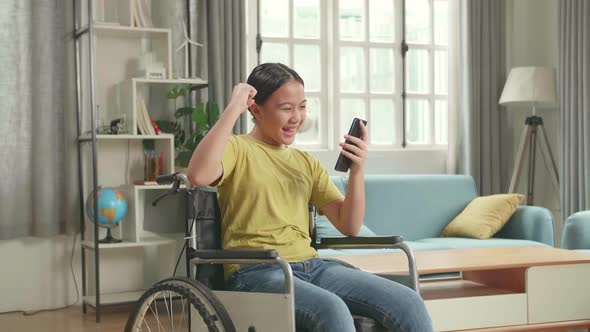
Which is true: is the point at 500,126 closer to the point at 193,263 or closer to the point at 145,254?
the point at 145,254

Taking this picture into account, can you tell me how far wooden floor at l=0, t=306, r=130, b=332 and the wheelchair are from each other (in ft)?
6.11

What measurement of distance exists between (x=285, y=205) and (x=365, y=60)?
3.33 meters

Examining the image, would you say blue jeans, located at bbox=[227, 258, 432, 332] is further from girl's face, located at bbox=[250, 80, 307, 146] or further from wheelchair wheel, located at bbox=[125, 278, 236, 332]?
girl's face, located at bbox=[250, 80, 307, 146]

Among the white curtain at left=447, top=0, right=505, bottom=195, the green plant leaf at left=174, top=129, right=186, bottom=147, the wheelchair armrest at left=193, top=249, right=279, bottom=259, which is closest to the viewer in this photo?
the wheelchair armrest at left=193, top=249, right=279, bottom=259

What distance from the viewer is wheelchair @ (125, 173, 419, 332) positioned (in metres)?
2.07

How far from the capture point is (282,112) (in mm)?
2361

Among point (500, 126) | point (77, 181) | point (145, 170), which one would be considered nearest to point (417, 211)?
point (500, 126)

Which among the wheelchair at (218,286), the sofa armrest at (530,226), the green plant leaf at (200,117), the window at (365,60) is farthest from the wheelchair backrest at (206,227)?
the window at (365,60)

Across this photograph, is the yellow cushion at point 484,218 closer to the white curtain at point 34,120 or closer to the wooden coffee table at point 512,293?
the wooden coffee table at point 512,293

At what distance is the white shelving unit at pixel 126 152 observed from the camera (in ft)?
15.3

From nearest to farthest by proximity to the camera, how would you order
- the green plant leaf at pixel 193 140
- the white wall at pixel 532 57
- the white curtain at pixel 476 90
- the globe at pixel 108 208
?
the globe at pixel 108 208, the green plant leaf at pixel 193 140, the white curtain at pixel 476 90, the white wall at pixel 532 57

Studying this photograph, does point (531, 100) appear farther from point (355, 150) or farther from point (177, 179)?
point (177, 179)

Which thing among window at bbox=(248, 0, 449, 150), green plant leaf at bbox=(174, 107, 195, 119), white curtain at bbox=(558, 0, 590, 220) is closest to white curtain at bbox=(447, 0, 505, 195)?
window at bbox=(248, 0, 449, 150)

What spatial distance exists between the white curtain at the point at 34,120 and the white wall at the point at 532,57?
292cm
